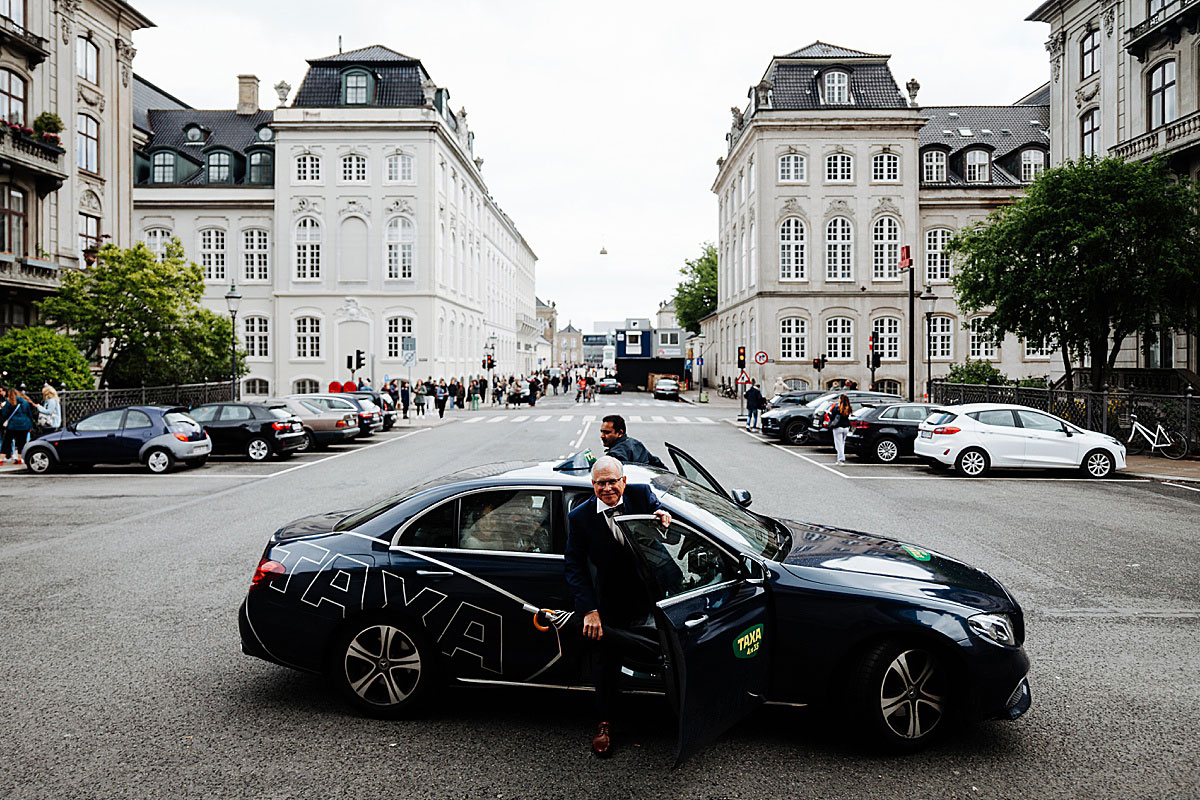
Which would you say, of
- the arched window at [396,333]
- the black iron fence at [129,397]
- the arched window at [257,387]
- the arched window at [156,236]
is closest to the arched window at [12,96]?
the black iron fence at [129,397]

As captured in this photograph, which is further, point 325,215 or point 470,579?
point 325,215

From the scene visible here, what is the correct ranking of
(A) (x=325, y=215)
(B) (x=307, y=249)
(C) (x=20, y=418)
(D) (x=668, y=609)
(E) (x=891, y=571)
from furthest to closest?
(B) (x=307, y=249) < (A) (x=325, y=215) < (C) (x=20, y=418) < (E) (x=891, y=571) < (D) (x=668, y=609)

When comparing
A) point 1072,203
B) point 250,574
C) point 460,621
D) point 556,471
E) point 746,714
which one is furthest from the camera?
point 1072,203

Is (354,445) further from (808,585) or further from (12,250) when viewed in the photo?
(808,585)

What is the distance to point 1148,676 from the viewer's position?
5.72m

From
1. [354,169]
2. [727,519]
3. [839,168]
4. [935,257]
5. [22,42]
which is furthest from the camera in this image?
[935,257]

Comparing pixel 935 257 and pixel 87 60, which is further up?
pixel 87 60

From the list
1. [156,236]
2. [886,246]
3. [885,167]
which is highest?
[885,167]

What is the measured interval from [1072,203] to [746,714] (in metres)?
26.7

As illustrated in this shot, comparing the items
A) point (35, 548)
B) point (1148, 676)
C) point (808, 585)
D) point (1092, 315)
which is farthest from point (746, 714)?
point (1092, 315)

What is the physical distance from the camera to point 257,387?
56844 millimetres

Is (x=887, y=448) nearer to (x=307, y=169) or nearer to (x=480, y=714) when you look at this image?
(x=480, y=714)

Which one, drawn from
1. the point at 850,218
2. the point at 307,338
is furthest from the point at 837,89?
the point at 307,338

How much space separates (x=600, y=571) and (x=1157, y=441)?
21127 mm
